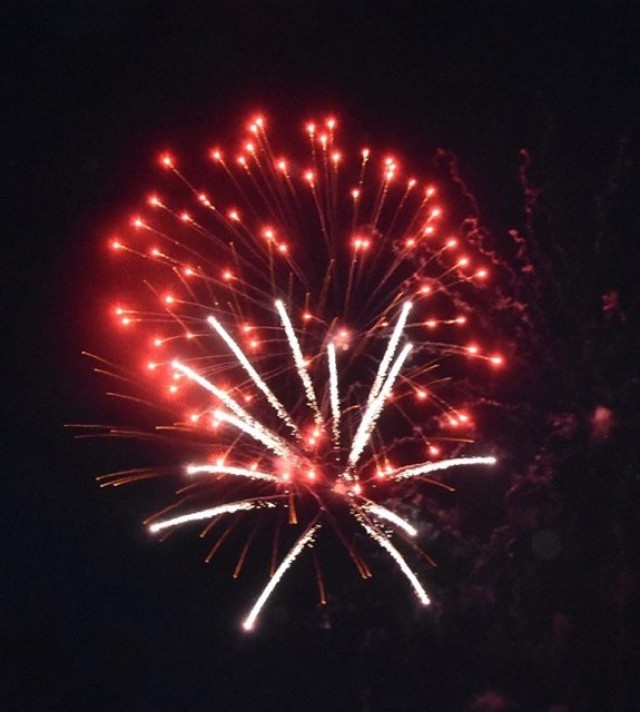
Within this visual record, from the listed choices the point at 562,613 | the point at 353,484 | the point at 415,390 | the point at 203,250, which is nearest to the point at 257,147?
the point at 203,250

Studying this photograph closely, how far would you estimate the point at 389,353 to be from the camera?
8250 mm

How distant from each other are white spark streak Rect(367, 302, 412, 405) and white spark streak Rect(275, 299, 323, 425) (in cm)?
60

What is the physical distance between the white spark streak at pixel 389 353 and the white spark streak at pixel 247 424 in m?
1.09

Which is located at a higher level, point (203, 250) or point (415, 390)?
point (203, 250)

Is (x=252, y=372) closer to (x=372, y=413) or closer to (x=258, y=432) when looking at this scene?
(x=258, y=432)

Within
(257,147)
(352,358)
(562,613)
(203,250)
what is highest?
(257,147)

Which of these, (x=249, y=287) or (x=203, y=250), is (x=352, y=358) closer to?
(x=249, y=287)

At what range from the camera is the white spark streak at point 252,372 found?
8117 millimetres

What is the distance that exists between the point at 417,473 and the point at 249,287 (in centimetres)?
294

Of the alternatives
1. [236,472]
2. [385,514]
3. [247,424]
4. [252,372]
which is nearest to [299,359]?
[252,372]

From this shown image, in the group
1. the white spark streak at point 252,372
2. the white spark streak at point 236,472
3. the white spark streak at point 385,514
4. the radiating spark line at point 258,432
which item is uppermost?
the white spark streak at point 252,372

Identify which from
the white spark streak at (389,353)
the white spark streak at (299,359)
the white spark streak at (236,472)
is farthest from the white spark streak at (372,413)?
the white spark streak at (236,472)

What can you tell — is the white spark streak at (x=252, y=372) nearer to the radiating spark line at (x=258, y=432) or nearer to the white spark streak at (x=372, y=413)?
the radiating spark line at (x=258, y=432)

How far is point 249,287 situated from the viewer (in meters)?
8.96
